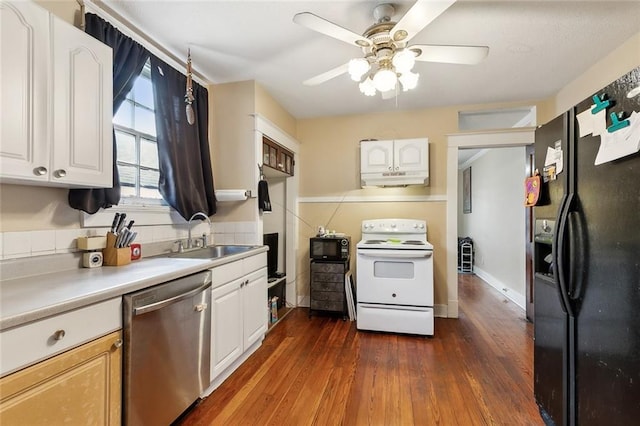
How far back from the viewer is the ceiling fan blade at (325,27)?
142 cm

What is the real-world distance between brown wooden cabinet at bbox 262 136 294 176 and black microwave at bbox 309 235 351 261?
37.8 inches

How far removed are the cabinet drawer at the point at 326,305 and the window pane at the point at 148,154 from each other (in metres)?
2.18

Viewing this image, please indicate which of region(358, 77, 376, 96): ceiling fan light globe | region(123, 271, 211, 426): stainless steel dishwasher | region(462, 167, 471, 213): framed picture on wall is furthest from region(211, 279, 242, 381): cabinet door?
region(462, 167, 471, 213): framed picture on wall

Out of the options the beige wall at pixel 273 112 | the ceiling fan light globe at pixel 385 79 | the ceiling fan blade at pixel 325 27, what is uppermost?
the beige wall at pixel 273 112

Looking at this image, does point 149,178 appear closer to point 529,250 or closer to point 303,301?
point 303,301

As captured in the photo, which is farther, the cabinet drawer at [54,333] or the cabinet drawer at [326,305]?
the cabinet drawer at [326,305]

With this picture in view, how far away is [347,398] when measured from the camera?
183cm

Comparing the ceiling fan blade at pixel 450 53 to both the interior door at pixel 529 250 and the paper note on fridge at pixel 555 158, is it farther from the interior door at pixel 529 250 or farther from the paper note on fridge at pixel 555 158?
the interior door at pixel 529 250

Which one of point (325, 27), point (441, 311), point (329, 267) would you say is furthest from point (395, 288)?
point (325, 27)

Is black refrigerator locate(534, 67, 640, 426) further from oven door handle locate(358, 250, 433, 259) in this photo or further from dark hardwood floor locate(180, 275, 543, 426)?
oven door handle locate(358, 250, 433, 259)

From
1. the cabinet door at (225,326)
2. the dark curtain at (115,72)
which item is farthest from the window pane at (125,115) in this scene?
the cabinet door at (225,326)

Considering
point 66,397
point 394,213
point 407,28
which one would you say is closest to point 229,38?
point 407,28

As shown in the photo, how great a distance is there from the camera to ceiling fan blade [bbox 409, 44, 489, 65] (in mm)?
1598

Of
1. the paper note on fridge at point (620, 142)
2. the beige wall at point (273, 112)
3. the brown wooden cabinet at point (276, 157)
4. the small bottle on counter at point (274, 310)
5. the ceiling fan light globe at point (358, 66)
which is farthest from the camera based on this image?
the small bottle on counter at point (274, 310)
